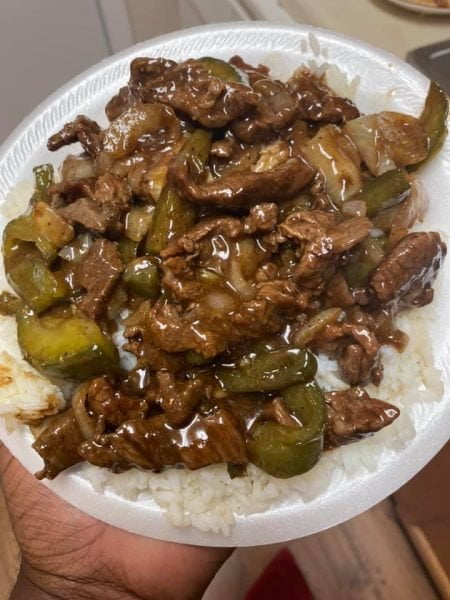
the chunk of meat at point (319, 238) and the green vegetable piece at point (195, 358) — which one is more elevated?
the chunk of meat at point (319, 238)

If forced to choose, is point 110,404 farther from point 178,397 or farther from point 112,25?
point 112,25

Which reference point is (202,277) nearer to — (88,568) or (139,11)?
(88,568)

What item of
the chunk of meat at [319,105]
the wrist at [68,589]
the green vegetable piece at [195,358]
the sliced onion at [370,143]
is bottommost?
the wrist at [68,589]

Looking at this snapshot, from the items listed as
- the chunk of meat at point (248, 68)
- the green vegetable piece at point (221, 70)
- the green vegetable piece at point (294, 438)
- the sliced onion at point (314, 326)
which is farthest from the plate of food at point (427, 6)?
the green vegetable piece at point (294, 438)

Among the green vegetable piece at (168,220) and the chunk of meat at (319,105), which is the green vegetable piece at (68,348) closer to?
the green vegetable piece at (168,220)

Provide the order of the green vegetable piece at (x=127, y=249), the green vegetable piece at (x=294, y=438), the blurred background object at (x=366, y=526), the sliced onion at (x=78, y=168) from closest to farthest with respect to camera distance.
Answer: the green vegetable piece at (x=294, y=438) → the green vegetable piece at (x=127, y=249) → the sliced onion at (x=78, y=168) → the blurred background object at (x=366, y=526)

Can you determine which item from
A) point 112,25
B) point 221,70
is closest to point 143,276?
point 221,70

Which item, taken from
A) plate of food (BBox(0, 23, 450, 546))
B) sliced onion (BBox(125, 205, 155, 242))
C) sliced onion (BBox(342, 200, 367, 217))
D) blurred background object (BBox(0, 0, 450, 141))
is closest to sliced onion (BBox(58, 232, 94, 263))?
plate of food (BBox(0, 23, 450, 546))
